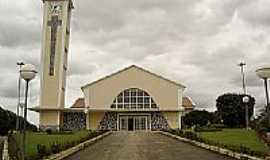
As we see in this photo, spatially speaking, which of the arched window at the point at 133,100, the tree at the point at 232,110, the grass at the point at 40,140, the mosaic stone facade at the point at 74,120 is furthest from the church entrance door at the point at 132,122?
the grass at the point at 40,140

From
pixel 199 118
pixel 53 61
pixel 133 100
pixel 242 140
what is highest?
pixel 53 61

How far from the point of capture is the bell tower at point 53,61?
5234 centimetres

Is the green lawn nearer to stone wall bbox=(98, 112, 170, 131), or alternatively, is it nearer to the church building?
the church building

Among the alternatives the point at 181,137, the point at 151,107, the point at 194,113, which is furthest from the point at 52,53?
the point at 181,137

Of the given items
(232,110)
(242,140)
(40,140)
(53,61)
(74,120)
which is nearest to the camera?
(242,140)

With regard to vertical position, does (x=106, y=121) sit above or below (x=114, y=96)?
below

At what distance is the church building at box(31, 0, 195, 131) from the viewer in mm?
53281

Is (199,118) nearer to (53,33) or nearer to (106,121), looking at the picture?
(106,121)

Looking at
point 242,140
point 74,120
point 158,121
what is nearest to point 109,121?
point 74,120

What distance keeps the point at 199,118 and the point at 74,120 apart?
49.8 feet

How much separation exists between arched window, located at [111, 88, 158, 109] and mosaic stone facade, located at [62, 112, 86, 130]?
409cm

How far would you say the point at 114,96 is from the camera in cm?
5528

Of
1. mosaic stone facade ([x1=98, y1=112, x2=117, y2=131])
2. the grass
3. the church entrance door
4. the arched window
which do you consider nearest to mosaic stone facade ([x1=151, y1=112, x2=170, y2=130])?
the church entrance door

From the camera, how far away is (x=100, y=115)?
55.8 m
